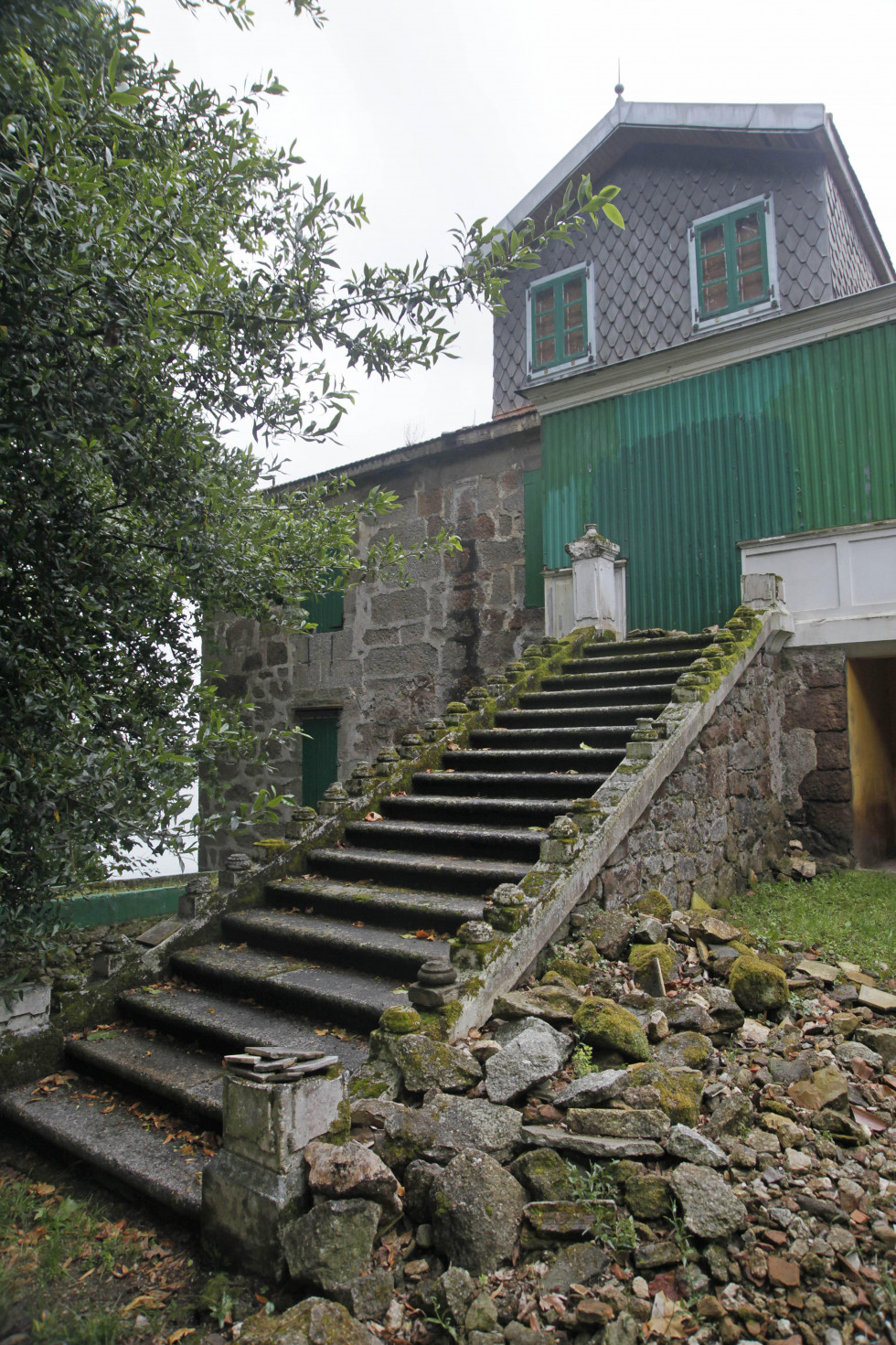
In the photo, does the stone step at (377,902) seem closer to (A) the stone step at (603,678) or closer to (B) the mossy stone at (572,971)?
(B) the mossy stone at (572,971)

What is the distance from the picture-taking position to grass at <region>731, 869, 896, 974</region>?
4541 mm

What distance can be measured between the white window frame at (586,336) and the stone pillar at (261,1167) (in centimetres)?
879

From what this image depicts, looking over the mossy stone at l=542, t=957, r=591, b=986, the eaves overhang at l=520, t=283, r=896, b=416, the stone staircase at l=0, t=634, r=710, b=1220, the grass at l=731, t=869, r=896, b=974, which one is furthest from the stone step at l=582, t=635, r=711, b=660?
the mossy stone at l=542, t=957, r=591, b=986

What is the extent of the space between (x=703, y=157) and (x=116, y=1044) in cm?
1052

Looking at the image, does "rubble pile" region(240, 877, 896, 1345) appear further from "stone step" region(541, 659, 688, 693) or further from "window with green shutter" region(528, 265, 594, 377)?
"window with green shutter" region(528, 265, 594, 377)

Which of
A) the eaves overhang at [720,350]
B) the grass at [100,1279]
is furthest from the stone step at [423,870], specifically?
the eaves overhang at [720,350]

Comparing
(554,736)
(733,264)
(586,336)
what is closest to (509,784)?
(554,736)

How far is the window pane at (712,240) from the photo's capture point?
899 centimetres

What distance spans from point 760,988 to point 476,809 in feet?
6.84

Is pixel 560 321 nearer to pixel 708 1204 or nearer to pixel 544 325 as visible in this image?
pixel 544 325

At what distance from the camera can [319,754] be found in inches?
412

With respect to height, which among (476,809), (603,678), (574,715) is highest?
(603,678)

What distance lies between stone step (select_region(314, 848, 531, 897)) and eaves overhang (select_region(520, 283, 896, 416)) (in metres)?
5.47

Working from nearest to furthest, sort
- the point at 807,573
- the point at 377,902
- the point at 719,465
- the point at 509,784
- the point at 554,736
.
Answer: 1. the point at 377,902
2. the point at 509,784
3. the point at 554,736
4. the point at 807,573
5. the point at 719,465
